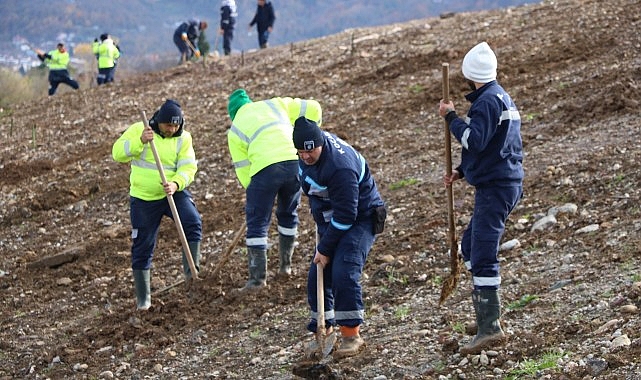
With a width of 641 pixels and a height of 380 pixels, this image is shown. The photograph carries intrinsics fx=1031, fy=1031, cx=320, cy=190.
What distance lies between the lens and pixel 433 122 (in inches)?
482

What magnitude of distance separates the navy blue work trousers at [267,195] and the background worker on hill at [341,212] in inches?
56.3

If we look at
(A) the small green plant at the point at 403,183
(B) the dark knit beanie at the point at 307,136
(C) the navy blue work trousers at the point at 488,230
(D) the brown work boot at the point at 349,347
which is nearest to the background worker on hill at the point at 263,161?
(B) the dark knit beanie at the point at 307,136

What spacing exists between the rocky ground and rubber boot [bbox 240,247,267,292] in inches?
5.3

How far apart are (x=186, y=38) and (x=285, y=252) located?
48.2 ft

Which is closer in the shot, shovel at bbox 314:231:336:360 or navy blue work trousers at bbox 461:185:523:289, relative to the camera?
navy blue work trousers at bbox 461:185:523:289

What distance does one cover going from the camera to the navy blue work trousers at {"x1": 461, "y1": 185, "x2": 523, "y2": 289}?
6.15 meters

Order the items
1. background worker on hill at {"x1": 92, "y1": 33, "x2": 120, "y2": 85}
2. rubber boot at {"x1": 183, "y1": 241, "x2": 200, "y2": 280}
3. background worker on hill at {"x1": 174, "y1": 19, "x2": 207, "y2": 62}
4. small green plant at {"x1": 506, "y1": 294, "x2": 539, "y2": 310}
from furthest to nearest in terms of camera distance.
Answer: background worker on hill at {"x1": 174, "y1": 19, "x2": 207, "y2": 62}
background worker on hill at {"x1": 92, "y1": 33, "x2": 120, "y2": 85}
rubber boot at {"x1": 183, "y1": 241, "x2": 200, "y2": 280}
small green plant at {"x1": 506, "y1": 294, "x2": 539, "y2": 310}

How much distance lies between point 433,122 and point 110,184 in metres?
3.98

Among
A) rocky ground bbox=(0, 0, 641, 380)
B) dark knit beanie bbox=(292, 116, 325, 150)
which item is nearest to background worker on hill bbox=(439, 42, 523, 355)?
rocky ground bbox=(0, 0, 641, 380)

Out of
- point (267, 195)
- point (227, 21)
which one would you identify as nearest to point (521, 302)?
point (267, 195)

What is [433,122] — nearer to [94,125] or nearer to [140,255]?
[140,255]

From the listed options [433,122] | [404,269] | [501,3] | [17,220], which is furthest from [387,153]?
[501,3]

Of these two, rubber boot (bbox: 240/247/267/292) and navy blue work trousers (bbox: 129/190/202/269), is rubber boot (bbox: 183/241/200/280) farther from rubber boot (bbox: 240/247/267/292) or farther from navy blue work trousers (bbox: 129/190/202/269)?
rubber boot (bbox: 240/247/267/292)

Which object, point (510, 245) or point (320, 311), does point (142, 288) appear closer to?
point (320, 311)
